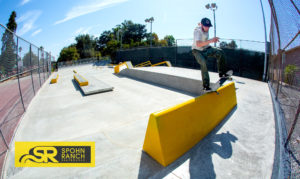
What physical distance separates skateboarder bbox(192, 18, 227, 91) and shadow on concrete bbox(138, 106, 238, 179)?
1.34 metres

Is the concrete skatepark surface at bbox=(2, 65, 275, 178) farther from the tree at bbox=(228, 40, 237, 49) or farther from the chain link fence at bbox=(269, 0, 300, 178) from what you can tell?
the tree at bbox=(228, 40, 237, 49)

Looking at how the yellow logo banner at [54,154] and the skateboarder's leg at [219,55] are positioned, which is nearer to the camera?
the yellow logo banner at [54,154]

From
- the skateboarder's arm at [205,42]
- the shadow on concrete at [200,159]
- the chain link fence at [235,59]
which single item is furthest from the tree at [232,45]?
the shadow on concrete at [200,159]

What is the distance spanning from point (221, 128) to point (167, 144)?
184cm

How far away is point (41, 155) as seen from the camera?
2.97 meters

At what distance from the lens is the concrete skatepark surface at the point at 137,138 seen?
235cm

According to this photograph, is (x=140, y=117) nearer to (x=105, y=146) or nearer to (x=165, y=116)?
(x=105, y=146)

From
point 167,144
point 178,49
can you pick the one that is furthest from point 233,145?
point 178,49

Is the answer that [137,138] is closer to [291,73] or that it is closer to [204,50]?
[204,50]

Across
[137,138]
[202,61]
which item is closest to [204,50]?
[202,61]

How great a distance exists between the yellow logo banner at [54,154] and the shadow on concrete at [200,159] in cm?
98

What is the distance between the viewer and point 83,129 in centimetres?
401

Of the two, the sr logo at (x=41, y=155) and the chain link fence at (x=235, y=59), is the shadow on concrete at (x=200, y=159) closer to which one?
the sr logo at (x=41, y=155)

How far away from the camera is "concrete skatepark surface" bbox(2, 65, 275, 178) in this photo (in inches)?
92.4
